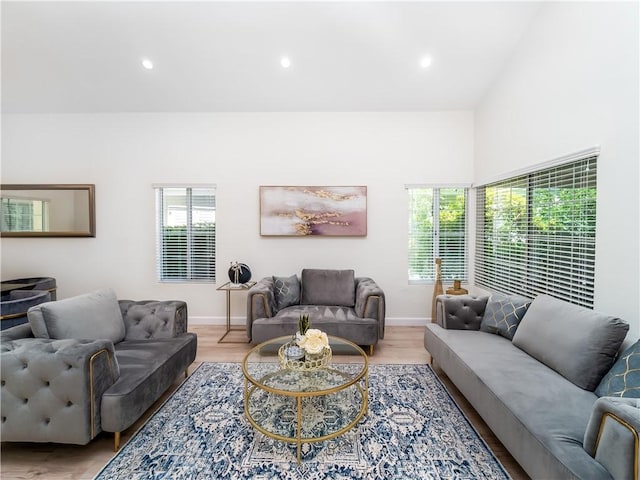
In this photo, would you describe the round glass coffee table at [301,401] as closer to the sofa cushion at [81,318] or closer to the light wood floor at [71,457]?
the light wood floor at [71,457]

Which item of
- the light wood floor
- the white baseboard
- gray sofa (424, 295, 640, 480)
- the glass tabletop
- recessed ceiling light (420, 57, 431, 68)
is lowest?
the light wood floor

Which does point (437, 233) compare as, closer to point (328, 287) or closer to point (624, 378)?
point (328, 287)

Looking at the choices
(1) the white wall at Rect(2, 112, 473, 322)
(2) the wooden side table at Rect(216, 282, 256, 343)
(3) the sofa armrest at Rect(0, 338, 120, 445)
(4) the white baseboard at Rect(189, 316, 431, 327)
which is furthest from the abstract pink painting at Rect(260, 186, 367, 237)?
(3) the sofa armrest at Rect(0, 338, 120, 445)

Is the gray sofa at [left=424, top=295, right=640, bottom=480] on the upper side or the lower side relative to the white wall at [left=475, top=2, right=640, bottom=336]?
lower

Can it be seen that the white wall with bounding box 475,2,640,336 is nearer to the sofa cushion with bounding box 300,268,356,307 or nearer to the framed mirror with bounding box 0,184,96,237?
the sofa cushion with bounding box 300,268,356,307

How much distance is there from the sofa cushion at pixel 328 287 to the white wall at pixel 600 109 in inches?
94.8

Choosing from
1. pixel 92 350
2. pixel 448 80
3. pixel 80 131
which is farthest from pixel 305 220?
pixel 80 131

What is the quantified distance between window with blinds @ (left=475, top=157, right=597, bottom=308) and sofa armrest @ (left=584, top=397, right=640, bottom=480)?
147 centimetres

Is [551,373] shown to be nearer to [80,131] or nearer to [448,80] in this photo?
[448,80]

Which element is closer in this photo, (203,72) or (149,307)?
(149,307)

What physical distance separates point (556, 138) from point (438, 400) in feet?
8.56

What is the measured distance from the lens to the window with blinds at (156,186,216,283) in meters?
4.37

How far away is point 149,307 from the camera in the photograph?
270cm

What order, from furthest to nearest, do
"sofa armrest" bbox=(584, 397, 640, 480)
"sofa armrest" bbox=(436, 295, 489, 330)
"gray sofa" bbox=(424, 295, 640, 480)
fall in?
1. "sofa armrest" bbox=(436, 295, 489, 330)
2. "gray sofa" bbox=(424, 295, 640, 480)
3. "sofa armrest" bbox=(584, 397, 640, 480)
